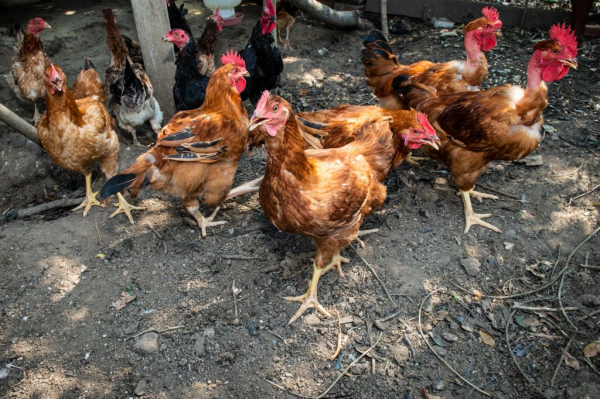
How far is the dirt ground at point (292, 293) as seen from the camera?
2.94 m

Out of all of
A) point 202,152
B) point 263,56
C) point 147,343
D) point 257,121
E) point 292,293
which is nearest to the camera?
point 257,121

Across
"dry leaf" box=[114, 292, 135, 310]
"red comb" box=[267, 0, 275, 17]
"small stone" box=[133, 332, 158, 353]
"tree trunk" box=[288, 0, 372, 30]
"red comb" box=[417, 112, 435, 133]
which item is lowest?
"small stone" box=[133, 332, 158, 353]

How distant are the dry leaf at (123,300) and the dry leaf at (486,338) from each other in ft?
9.37

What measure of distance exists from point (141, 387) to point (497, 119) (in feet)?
12.0

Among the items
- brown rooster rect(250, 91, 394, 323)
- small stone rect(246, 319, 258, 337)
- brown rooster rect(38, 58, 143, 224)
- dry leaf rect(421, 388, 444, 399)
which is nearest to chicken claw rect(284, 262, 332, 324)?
brown rooster rect(250, 91, 394, 323)

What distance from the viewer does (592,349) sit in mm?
3045

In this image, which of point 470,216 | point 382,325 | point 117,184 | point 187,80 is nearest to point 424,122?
point 470,216

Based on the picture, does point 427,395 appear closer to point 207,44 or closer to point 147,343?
point 147,343

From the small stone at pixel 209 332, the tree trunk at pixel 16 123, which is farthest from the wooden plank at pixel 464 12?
the small stone at pixel 209 332

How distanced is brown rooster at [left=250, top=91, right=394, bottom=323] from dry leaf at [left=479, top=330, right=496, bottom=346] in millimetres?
1258

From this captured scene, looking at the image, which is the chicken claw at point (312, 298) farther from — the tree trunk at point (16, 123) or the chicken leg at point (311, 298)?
the tree trunk at point (16, 123)

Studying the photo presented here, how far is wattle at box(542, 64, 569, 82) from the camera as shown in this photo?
362 cm

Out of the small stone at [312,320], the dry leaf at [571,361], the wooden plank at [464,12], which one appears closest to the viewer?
the dry leaf at [571,361]

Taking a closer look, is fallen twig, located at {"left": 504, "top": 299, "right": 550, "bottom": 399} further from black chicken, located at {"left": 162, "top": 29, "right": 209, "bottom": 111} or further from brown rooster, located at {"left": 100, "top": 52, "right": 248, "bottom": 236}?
black chicken, located at {"left": 162, "top": 29, "right": 209, "bottom": 111}
